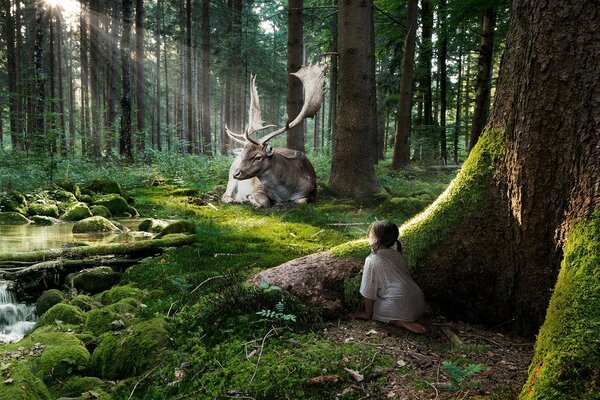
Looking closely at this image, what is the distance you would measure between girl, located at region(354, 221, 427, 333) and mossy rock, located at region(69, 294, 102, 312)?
2735mm

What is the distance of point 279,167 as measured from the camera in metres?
10.4

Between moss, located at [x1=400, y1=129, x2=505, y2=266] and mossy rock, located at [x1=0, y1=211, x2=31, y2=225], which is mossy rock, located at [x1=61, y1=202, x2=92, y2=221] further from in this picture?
moss, located at [x1=400, y1=129, x2=505, y2=266]

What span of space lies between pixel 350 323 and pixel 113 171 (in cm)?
1384

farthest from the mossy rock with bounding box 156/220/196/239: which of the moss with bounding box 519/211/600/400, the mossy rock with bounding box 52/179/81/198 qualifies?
the moss with bounding box 519/211/600/400

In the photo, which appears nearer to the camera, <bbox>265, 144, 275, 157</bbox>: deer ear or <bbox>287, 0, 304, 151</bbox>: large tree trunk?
<bbox>265, 144, 275, 157</bbox>: deer ear

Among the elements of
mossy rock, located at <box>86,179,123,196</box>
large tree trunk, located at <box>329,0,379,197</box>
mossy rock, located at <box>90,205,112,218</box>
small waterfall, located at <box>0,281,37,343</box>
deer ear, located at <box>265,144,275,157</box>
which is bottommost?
small waterfall, located at <box>0,281,37,343</box>

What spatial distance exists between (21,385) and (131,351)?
0.75 m

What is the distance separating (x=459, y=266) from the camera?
4.12 metres

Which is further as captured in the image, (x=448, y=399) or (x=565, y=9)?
(x=565, y=9)

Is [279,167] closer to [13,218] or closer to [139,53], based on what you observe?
[13,218]

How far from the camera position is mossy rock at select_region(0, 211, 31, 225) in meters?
9.27

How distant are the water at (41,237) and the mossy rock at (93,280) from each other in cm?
143

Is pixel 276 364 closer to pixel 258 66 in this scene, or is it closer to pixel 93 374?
pixel 93 374

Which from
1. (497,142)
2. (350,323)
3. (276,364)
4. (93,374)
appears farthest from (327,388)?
(497,142)
